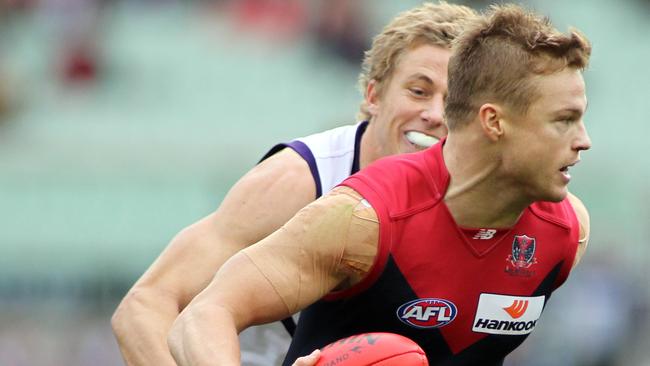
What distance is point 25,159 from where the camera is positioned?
1419 centimetres

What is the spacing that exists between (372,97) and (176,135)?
879 centimetres

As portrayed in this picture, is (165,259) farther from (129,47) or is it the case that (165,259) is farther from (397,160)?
(129,47)

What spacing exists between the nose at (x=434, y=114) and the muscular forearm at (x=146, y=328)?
1.18 metres

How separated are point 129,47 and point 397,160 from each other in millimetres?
10875

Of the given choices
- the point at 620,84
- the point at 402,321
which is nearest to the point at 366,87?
the point at 402,321

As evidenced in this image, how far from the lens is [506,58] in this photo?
4.44m

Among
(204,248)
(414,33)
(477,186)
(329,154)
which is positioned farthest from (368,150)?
(477,186)

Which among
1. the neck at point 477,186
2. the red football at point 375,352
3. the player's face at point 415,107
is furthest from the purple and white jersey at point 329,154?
the red football at point 375,352

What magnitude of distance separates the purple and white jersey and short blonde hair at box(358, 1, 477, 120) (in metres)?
0.33

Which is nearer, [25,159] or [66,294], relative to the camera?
[66,294]

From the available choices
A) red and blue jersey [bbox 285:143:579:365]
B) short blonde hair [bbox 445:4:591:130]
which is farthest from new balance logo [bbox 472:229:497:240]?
short blonde hair [bbox 445:4:591:130]

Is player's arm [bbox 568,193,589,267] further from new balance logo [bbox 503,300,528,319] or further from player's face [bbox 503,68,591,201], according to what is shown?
player's face [bbox 503,68,591,201]

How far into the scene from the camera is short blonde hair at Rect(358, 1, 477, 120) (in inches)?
224

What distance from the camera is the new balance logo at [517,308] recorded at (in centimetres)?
470
